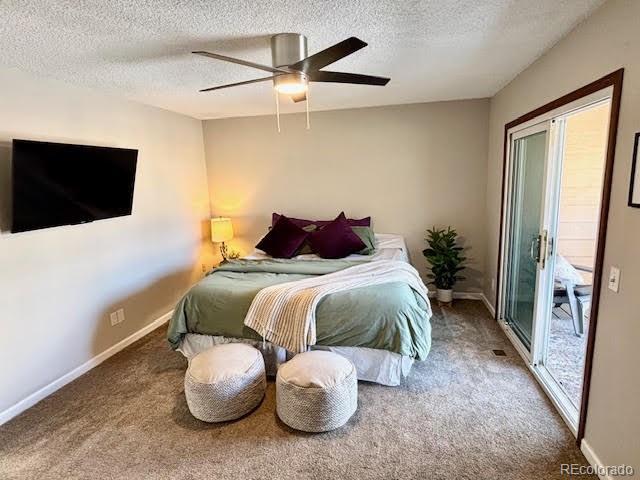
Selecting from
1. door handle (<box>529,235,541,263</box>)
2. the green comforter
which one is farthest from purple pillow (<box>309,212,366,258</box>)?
door handle (<box>529,235,541,263</box>)

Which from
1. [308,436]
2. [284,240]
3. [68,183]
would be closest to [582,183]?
[284,240]

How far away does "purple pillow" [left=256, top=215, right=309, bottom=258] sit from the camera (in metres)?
3.89

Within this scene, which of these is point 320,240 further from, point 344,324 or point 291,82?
point 291,82

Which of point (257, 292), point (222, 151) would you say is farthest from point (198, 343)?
point (222, 151)

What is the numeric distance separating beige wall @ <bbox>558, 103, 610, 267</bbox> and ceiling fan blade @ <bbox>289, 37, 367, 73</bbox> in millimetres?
2750

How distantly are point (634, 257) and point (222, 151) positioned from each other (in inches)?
170

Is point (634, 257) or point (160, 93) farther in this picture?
point (160, 93)

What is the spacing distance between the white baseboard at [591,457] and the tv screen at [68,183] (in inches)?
142

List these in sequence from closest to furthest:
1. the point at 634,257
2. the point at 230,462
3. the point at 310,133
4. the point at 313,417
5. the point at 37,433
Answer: the point at 634,257 < the point at 230,462 < the point at 313,417 < the point at 37,433 < the point at 310,133

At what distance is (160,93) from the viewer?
3.24 meters

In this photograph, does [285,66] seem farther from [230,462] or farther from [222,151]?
[222,151]

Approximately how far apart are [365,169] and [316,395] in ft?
9.76

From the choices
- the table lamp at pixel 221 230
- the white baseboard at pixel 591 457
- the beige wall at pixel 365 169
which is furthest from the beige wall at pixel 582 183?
the table lamp at pixel 221 230

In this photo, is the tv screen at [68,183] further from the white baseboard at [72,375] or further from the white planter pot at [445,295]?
the white planter pot at [445,295]
